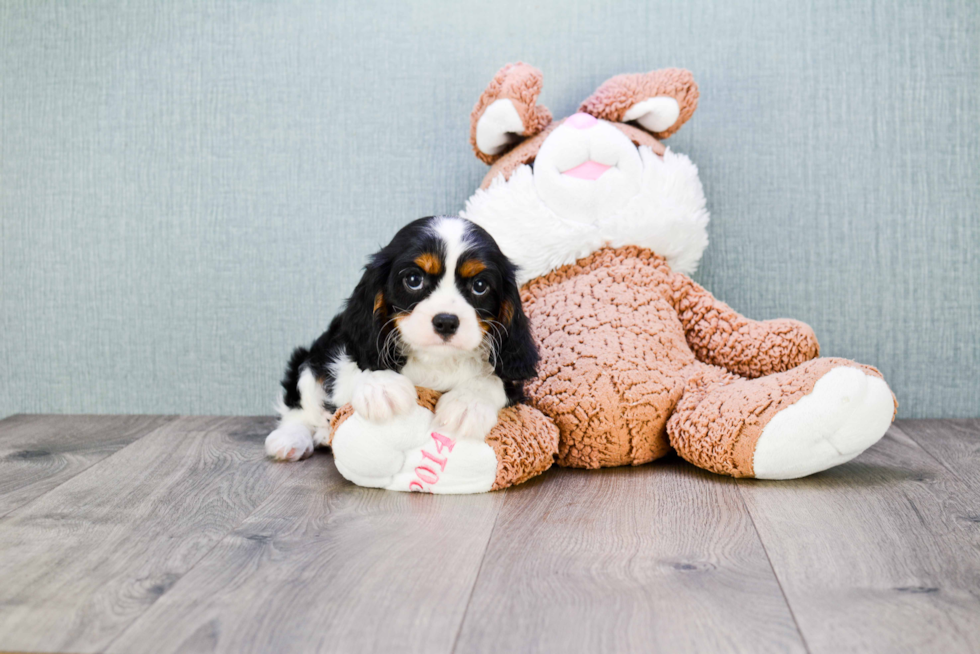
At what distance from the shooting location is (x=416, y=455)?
147 centimetres

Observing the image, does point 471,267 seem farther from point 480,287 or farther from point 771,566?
point 771,566

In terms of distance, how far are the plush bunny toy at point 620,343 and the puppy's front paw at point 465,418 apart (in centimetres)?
3

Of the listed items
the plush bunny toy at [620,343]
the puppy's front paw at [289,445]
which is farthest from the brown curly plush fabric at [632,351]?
the puppy's front paw at [289,445]

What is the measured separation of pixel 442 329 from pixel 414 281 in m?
0.12

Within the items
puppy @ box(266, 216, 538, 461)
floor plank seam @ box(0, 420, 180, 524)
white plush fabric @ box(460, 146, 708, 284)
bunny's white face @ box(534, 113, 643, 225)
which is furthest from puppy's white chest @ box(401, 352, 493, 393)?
floor plank seam @ box(0, 420, 180, 524)

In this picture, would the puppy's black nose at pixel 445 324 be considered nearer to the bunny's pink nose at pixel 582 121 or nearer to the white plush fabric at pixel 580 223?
the white plush fabric at pixel 580 223

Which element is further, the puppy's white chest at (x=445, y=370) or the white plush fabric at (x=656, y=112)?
the white plush fabric at (x=656, y=112)

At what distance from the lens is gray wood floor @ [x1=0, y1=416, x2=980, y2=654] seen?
93 centimetres

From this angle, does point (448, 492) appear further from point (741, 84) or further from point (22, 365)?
point (22, 365)

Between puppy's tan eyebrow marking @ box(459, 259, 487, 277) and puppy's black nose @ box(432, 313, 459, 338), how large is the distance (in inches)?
3.7

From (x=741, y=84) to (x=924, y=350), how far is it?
0.90 metres

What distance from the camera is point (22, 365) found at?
233cm

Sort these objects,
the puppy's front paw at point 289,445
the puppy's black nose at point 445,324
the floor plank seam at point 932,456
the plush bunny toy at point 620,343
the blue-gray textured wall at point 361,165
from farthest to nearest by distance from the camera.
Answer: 1. the blue-gray textured wall at point 361,165
2. the puppy's front paw at point 289,445
3. the floor plank seam at point 932,456
4. the plush bunny toy at point 620,343
5. the puppy's black nose at point 445,324

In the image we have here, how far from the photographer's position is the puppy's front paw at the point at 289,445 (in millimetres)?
1794
